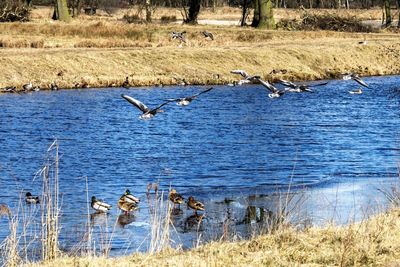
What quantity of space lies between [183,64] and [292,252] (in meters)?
35.9

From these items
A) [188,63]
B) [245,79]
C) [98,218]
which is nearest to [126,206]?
[98,218]

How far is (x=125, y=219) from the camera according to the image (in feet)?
52.1

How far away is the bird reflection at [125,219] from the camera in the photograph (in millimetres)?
15545

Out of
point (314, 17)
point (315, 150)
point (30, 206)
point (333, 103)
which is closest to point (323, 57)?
point (333, 103)

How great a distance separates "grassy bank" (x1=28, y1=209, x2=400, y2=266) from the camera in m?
10.0

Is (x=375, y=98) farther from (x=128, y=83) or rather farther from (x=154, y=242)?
(x=154, y=242)

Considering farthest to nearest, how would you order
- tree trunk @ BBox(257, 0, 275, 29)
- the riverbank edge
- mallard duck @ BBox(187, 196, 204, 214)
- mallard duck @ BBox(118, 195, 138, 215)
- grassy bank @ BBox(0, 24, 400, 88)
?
tree trunk @ BBox(257, 0, 275, 29) → grassy bank @ BBox(0, 24, 400, 88) → the riverbank edge → mallard duck @ BBox(187, 196, 204, 214) → mallard duck @ BBox(118, 195, 138, 215)

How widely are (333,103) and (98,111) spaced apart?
9954mm

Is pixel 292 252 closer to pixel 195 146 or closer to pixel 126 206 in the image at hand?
pixel 126 206

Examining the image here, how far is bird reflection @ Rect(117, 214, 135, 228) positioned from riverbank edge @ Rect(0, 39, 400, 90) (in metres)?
24.0

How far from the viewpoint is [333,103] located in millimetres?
36906

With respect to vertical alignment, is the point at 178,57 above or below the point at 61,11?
below

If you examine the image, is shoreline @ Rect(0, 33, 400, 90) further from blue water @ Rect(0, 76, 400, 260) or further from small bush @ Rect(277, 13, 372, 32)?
small bush @ Rect(277, 13, 372, 32)

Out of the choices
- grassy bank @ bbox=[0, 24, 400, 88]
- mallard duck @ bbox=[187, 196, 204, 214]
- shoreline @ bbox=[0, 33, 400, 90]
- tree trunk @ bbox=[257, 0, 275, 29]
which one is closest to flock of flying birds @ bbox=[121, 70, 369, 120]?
mallard duck @ bbox=[187, 196, 204, 214]
